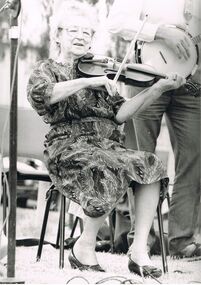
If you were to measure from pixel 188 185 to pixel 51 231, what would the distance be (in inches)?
67.9

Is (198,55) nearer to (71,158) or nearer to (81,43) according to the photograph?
(81,43)

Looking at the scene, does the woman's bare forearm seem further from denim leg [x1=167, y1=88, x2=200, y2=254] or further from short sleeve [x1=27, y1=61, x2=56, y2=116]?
denim leg [x1=167, y1=88, x2=200, y2=254]

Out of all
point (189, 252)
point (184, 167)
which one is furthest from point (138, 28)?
point (189, 252)

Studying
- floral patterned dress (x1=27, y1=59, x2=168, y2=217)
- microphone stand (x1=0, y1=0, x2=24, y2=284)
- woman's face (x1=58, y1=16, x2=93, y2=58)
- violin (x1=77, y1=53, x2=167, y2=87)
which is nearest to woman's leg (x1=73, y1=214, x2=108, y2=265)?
floral patterned dress (x1=27, y1=59, x2=168, y2=217)

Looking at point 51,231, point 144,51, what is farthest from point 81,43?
point 51,231

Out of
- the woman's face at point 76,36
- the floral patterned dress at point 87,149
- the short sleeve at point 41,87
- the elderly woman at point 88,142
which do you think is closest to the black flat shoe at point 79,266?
the elderly woman at point 88,142

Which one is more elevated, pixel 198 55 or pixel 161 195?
pixel 198 55

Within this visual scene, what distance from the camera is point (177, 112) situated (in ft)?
12.5

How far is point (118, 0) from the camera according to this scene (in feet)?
12.1

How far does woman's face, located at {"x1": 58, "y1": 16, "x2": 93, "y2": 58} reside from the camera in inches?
129

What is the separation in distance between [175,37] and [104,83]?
695 millimetres

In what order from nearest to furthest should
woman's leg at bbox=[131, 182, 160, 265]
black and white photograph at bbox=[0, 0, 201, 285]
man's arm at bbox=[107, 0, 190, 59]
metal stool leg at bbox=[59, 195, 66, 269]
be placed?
black and white photograph at bbox=[0, 0, 201, 285], woman's leg at bbox=[131, 182, 160, 265], metal stool leg at bbox=[59, 195, 66, 269], man's arm at bbox=[107, 0, 190, 59]

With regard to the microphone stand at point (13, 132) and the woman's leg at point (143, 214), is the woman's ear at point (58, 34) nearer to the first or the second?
the microphone stand at point (13, 132)

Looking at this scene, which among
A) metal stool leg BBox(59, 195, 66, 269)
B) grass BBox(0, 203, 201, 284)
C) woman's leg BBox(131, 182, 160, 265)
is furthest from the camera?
metal stool leg BBox(59, 195, 66, 269)
